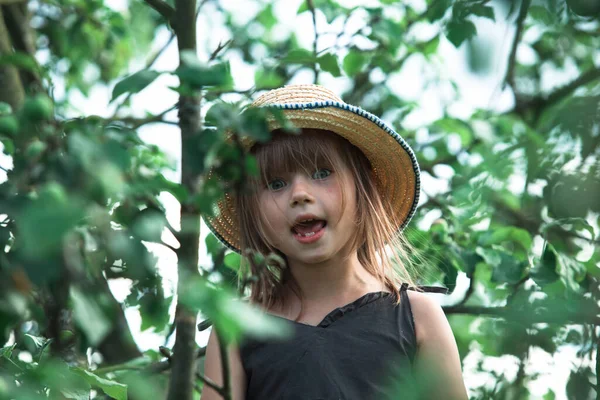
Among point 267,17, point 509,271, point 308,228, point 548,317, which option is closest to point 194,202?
point 548,317

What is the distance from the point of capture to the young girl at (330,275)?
1.89 meters

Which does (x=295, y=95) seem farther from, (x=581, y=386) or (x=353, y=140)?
(x=581, y=386)

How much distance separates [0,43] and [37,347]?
1.64 m

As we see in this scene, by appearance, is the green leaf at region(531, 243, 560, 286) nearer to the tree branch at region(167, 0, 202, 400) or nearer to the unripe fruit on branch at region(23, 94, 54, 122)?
the tree branch at region(167, 0, 202, 400)

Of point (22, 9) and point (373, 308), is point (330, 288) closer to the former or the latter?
point (373, 308)

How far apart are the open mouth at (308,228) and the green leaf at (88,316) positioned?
1.04 meters

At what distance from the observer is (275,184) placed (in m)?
1.98

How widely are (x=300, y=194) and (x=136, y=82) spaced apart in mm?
849

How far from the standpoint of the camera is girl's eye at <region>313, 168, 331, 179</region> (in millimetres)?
1963

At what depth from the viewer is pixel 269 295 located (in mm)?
2105

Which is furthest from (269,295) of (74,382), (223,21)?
(223,21)

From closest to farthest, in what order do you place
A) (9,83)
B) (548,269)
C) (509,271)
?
1. (548,269)
2. (509,271)
3. (9,83)

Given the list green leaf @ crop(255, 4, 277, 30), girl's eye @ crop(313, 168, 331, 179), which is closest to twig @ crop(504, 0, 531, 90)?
girl's eye @ crop(313, 168, 331, 179)

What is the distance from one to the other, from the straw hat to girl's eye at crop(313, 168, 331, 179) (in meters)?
0.11
